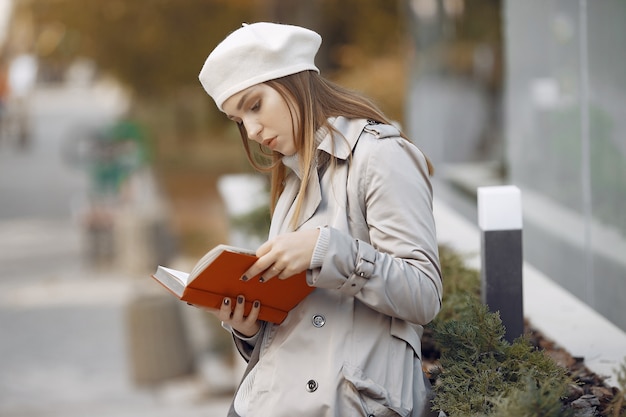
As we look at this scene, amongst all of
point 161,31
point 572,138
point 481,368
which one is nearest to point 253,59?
point 481,368

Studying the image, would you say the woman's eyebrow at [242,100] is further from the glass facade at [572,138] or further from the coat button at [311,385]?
the glass facade at [572,138]

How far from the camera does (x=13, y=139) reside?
3588 centimetres

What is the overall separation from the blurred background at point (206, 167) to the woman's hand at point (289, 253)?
2677mm

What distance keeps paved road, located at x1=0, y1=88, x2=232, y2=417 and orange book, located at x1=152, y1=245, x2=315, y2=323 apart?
23.2ft

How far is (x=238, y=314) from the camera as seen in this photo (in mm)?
2625

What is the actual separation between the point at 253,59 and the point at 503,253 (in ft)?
4.47

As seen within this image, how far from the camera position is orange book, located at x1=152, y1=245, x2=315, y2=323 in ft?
8.01

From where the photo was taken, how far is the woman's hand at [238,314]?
2604 millimetres

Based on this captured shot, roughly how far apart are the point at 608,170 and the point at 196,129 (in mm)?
23380

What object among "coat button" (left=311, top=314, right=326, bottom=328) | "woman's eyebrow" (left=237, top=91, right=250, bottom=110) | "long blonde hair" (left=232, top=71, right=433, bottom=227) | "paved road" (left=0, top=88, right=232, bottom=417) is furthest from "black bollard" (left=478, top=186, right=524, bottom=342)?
"paved road" (left=0, top=88, right=232, bottom=417)

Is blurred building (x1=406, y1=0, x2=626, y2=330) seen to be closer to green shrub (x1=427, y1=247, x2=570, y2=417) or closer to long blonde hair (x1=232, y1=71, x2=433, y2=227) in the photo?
green shrub (x1=427, y1=247, x2=570, y2=417)

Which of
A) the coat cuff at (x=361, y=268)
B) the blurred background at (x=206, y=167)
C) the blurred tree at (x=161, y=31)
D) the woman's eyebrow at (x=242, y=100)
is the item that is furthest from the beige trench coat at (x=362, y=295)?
the blurred tree at (x=161, y=31)

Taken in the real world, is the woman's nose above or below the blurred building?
above

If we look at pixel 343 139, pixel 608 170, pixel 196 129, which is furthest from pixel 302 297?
pixel 196 129
